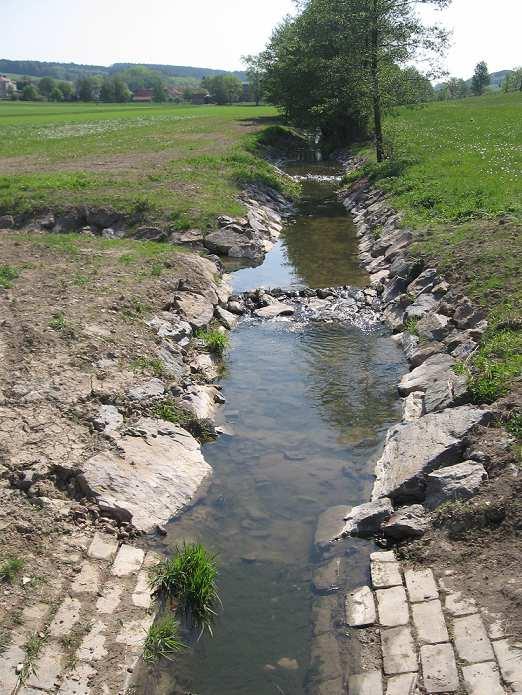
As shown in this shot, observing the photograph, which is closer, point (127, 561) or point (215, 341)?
point (127, 561)

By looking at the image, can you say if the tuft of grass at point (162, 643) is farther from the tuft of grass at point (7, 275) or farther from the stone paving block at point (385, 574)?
the tuft of grass at point (7, 275)

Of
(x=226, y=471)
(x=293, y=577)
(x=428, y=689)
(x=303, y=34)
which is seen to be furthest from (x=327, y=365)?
(x=303, y=34)

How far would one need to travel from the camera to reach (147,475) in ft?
34.4

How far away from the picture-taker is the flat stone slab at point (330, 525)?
31.1 ft

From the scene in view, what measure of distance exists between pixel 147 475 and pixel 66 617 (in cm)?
308

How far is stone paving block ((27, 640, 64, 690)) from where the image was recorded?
6.78 metres

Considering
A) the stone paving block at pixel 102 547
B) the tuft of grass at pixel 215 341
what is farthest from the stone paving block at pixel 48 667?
the tuft of grass at pixel 215 341

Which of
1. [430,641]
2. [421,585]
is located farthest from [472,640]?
[421,585]

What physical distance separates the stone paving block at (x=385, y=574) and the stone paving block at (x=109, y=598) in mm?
3462

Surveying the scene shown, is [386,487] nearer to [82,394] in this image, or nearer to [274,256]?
[82,394]

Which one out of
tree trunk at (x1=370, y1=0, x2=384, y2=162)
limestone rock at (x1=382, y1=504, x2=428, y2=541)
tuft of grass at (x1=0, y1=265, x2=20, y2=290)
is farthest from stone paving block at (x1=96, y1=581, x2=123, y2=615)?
tree trunk at (x1=370, y1=0, x2=384, y2=162)

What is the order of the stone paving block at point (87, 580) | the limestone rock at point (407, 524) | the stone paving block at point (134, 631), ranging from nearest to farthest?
the stone paving block at point (134, 631) < the stone paving block at point (87, 580) < the limestone rock at point (407, 524)

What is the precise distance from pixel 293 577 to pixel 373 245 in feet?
57.3

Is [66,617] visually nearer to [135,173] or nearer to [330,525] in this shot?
[330,525]
